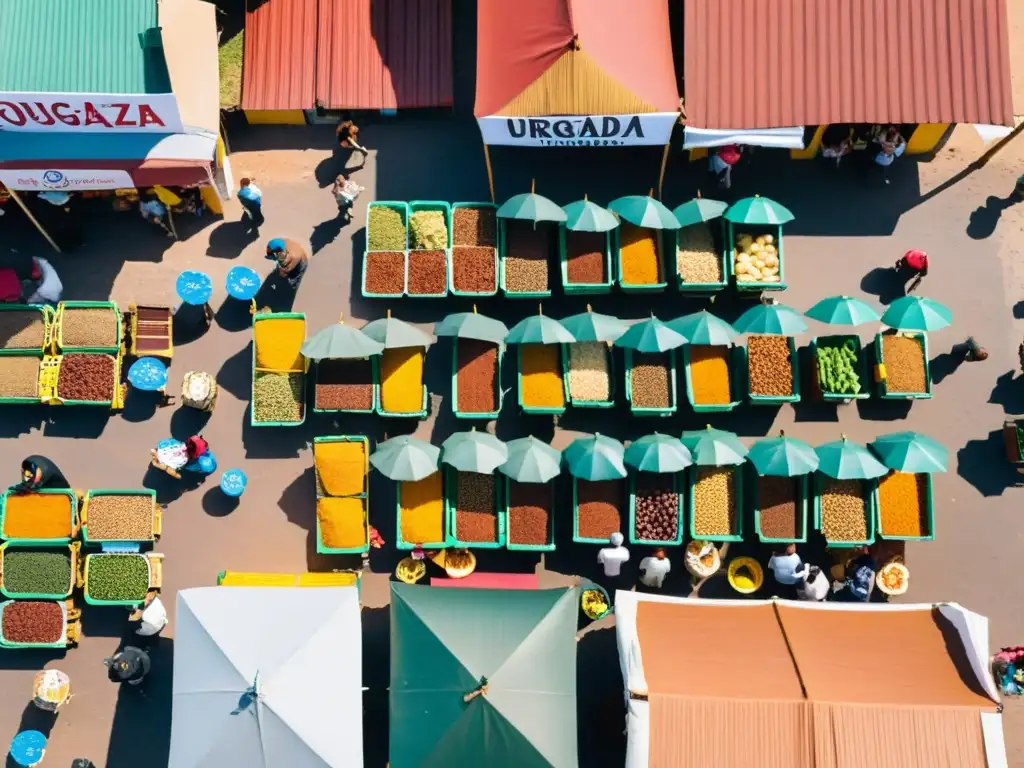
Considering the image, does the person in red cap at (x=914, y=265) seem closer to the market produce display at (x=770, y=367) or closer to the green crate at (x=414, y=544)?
the market produce display at (x=770, y=367)

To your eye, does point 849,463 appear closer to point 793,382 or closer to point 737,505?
point 793,382

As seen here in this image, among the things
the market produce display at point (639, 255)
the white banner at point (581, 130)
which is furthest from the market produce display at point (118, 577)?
the market produce display at point (639, 255)

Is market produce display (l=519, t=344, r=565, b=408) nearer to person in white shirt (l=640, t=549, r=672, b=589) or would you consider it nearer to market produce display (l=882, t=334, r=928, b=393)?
person in white shirt (l=640, t=549, r=672, b=589)

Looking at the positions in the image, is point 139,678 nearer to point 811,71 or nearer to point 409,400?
point 409,400

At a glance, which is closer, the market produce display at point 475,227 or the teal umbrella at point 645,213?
the teal umbrella at point 645,213

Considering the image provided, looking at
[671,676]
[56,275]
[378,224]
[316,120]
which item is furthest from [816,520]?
[56,275]

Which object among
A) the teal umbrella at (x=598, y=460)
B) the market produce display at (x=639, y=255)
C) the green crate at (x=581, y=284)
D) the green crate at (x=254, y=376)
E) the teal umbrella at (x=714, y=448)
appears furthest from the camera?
the market produce display at (x=639, y=255)
